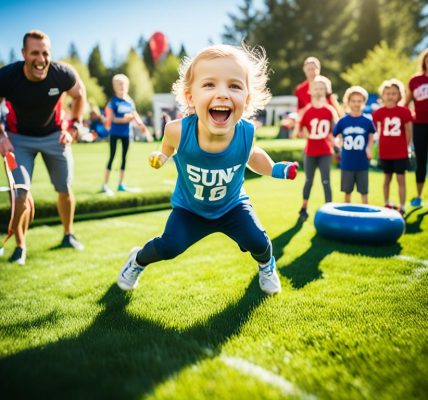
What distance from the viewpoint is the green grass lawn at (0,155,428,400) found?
6.00ft

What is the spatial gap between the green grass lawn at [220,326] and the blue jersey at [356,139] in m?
1.53

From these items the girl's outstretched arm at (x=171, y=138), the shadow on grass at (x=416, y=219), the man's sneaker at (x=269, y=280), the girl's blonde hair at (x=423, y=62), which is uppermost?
the girl's blonde hair at (x=423, y=62)

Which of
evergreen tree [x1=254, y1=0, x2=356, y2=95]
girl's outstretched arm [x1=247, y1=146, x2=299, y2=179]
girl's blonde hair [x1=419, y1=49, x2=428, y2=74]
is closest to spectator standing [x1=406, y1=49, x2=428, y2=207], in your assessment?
girl's blonde hair [x1=419, y1=49, x2=428, y2=74]

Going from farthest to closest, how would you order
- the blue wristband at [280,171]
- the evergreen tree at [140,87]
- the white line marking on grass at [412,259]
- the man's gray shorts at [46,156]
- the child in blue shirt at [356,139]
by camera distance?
the evergreen tree at [140,87]
the child in blue shirt at [356,139]
the man's gray shorts at [46,156]
the white line marking on grass at [412,259]
the blue wristband at [280,171]

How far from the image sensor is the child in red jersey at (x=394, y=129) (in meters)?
6.12

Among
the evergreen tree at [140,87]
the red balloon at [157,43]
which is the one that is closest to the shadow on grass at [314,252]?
the red balloon at [157,43]

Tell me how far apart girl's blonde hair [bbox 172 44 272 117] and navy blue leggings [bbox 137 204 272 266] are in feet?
2.96

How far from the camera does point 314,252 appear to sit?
169 inches

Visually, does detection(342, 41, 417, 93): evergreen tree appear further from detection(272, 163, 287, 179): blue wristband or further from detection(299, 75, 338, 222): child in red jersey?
detection(272, 163, 287, 179): blue wristband

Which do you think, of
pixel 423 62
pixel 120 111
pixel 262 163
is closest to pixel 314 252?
pixel 262 163

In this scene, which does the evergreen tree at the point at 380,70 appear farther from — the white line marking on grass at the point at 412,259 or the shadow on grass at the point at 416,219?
the white line marking on grass at the point at 412,259

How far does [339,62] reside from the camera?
1871 inches

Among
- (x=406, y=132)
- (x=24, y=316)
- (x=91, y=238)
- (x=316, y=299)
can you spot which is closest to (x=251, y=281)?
(x=316, y=299)

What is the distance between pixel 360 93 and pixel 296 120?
106 centimetres
